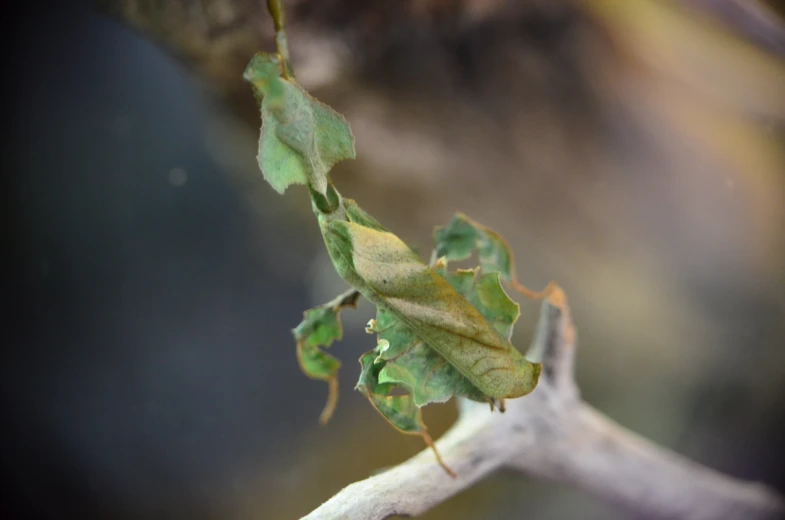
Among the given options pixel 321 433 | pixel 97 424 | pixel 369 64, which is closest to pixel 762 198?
pixel 369 64

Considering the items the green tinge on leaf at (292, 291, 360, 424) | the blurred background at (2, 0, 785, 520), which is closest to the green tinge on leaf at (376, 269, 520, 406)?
the green tinge on leaf at (292, 291, 360, 424)

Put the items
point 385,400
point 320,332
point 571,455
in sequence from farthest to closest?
point 571,455 < point 320,332 < point 385,400

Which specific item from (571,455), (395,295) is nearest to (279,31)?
(395,295)

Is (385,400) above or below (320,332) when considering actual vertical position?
below

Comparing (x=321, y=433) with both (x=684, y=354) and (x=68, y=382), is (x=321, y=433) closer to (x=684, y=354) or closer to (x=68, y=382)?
(x=68, y=382)

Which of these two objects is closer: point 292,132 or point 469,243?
point 292,132

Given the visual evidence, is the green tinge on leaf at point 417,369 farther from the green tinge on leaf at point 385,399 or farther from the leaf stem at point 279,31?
the leaf stem at point 279,31

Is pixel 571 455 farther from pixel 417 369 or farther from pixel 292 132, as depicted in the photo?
pixel 292 132
